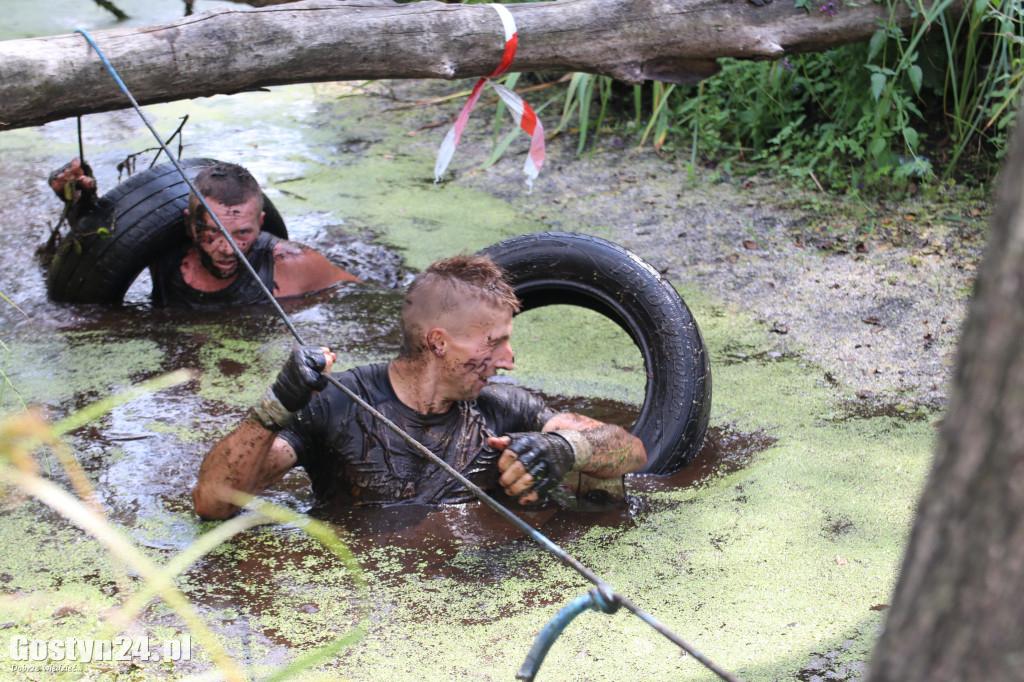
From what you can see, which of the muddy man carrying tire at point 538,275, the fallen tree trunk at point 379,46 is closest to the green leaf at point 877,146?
the fallen tree trunk at point 379,46

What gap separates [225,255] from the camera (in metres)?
4.42

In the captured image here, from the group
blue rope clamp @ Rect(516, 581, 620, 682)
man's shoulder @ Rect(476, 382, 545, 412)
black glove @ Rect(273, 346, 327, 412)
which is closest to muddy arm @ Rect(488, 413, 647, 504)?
man's shoulder @ Rect(476, 382, 545, 412)

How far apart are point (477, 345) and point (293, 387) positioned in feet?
1.81

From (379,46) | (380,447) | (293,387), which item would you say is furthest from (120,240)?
(293,387)

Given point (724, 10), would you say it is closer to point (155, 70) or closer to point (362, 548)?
point (155, 70)

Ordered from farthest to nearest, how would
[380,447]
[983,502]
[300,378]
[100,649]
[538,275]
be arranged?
[538,275] → [380,447] → [300,378] → [100,649] → [983,502]

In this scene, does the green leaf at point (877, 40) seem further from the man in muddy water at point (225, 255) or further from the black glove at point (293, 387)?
the black glove at point (293, 387)

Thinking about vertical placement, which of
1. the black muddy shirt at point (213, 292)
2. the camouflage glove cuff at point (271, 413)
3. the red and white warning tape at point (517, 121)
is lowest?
the black muddy shirt at point (213, 292)

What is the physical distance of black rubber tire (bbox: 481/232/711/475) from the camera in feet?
10.6

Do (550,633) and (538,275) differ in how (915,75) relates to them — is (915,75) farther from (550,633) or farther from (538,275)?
(550,633)

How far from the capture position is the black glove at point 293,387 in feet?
7.83

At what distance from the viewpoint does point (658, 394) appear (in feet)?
10.8

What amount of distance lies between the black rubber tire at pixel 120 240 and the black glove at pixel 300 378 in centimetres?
235

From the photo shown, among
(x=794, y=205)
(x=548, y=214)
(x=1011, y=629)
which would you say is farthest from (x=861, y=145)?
(x=1011, y=629)
